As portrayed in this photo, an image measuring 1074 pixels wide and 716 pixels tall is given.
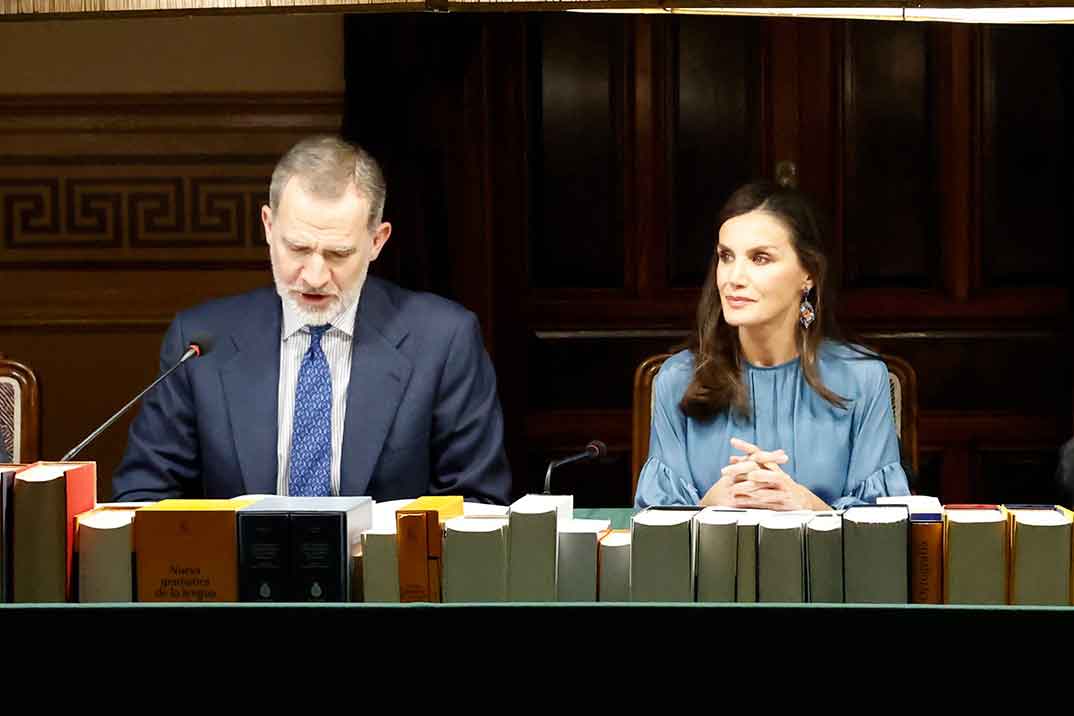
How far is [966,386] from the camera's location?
422 centimetres

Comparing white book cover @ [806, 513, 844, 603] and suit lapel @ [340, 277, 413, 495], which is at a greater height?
suit lapel @ [340, 277, 413, 495]

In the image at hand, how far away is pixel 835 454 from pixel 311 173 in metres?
1.02

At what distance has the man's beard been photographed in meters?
2.56

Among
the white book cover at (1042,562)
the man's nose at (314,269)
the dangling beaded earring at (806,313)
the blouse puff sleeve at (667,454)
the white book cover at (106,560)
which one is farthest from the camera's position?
the dangling beaded earring at (806,313)

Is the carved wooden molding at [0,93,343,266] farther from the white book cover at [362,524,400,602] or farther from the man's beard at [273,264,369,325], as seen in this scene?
the white book cover at [362,524,400,602]

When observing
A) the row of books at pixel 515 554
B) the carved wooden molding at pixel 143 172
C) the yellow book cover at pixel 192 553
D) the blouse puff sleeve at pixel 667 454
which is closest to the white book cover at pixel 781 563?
the row of books at pixel 515 554

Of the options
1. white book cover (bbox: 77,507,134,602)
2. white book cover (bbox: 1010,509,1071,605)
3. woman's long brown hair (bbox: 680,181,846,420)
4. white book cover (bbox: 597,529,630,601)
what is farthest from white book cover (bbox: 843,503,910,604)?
woman's long brown hair (bbox: 680,181,846,420)

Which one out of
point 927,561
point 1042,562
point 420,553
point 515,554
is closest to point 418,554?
point 420,553

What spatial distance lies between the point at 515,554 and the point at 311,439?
2.98 feet

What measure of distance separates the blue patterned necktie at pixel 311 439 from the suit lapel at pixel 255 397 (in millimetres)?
36

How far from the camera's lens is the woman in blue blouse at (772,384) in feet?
8.71

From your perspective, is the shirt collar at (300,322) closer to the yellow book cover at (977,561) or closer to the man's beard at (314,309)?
the man's beard at (314,309)

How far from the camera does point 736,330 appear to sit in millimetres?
2775
